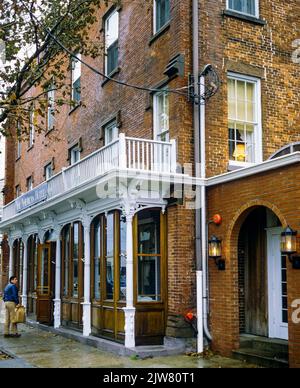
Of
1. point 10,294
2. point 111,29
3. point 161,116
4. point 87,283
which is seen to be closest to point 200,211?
point 161,116

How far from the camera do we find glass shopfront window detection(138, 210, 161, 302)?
1330cm

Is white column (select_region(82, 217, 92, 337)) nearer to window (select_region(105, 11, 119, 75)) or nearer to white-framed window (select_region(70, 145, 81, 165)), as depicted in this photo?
window (select_region(105, 11, 119, 75))

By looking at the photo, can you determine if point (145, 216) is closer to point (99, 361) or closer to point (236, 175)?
point (236, 175)

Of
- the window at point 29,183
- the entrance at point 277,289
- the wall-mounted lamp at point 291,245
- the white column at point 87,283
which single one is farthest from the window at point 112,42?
the window at point 29,183

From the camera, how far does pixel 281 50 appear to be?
14.9 meters

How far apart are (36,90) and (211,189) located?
1637cm

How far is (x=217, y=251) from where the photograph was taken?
12414 millimetres

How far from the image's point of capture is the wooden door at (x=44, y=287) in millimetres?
18469

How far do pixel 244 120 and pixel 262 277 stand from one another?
4.01 m

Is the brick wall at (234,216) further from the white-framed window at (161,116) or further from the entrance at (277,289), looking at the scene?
the white-framed window at (161,116)

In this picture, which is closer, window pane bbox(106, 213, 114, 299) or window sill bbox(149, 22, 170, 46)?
window pane bbox(106, 213, 114, 299)

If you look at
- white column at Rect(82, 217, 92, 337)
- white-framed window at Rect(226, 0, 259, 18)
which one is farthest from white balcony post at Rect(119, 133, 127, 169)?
white-framed window at Rect(226, 0, 259, 18)

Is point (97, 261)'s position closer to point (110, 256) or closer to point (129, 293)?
point (110, 256)

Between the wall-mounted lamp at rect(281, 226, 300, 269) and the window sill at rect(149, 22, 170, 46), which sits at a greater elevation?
the window sill at rect(149, 22, 170, 46)
